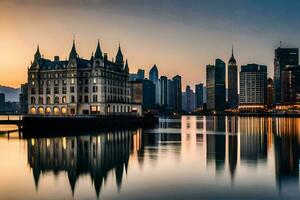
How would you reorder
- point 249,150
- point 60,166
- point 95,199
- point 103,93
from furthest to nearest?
point 103,93 → point 249,150 → point 60,166 → point 95,199

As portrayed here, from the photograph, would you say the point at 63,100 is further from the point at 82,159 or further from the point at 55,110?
the point at 82,159

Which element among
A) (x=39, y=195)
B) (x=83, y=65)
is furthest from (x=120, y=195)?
(x=83, y=65)

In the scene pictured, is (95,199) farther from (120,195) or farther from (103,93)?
(103,93)

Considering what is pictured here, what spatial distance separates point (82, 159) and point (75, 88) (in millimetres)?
115079

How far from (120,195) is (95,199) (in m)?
2.58

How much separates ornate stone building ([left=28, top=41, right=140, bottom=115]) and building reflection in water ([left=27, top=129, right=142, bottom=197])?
293ft

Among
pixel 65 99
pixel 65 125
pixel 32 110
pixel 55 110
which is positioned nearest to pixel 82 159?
pixel 65 125

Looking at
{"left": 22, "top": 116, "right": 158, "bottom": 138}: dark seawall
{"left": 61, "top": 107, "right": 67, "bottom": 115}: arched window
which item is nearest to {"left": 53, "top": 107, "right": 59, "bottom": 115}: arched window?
{"left": 61, "top": 107, "right": 67, "bottom": 115}: arched window

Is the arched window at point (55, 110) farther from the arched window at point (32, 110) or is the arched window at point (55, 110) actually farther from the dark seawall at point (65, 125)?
the dark seawall at point (65, 125)

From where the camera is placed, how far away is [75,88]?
17025cm

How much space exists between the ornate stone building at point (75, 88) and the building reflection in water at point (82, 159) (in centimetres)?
8922

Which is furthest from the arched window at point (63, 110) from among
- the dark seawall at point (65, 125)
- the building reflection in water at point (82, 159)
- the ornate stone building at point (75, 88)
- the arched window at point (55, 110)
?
the building reflection in water at point (82, 159)

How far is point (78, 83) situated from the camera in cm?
17150

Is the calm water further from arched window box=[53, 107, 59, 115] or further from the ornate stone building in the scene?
arched window box=[53, 107, 59, 115]
